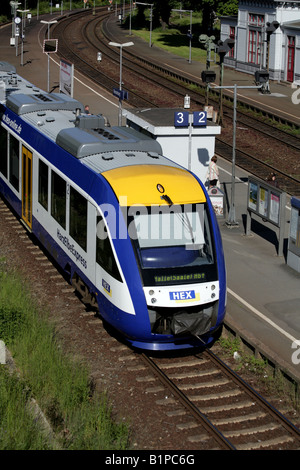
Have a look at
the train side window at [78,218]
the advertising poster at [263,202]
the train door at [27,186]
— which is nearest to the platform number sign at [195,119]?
the advertising poster at [263,202]

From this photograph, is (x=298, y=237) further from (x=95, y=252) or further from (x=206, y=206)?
(x=95, y=252)

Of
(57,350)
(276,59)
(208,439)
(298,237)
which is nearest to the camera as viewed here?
(208,439)

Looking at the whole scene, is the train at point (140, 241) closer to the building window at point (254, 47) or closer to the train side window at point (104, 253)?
the train side window at point (104, 253)

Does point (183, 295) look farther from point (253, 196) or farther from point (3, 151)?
point (3, 151)

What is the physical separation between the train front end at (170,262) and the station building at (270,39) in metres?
35.4

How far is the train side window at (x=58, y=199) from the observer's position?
15.1m

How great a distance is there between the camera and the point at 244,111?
132 ft

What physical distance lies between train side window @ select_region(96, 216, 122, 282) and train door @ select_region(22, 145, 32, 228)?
17.5ft

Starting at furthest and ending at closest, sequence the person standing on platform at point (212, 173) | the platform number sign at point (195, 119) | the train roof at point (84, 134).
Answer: the platform number sign at point (195, 119)
the person standing on platform at point (212, 173)
the train roof at point (84, 134)

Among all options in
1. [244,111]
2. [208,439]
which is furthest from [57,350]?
[244,111]

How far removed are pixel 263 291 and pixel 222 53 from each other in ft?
63.2

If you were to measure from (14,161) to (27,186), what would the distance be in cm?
167

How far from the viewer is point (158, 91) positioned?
45562mm

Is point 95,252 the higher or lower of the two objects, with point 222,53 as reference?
lower
